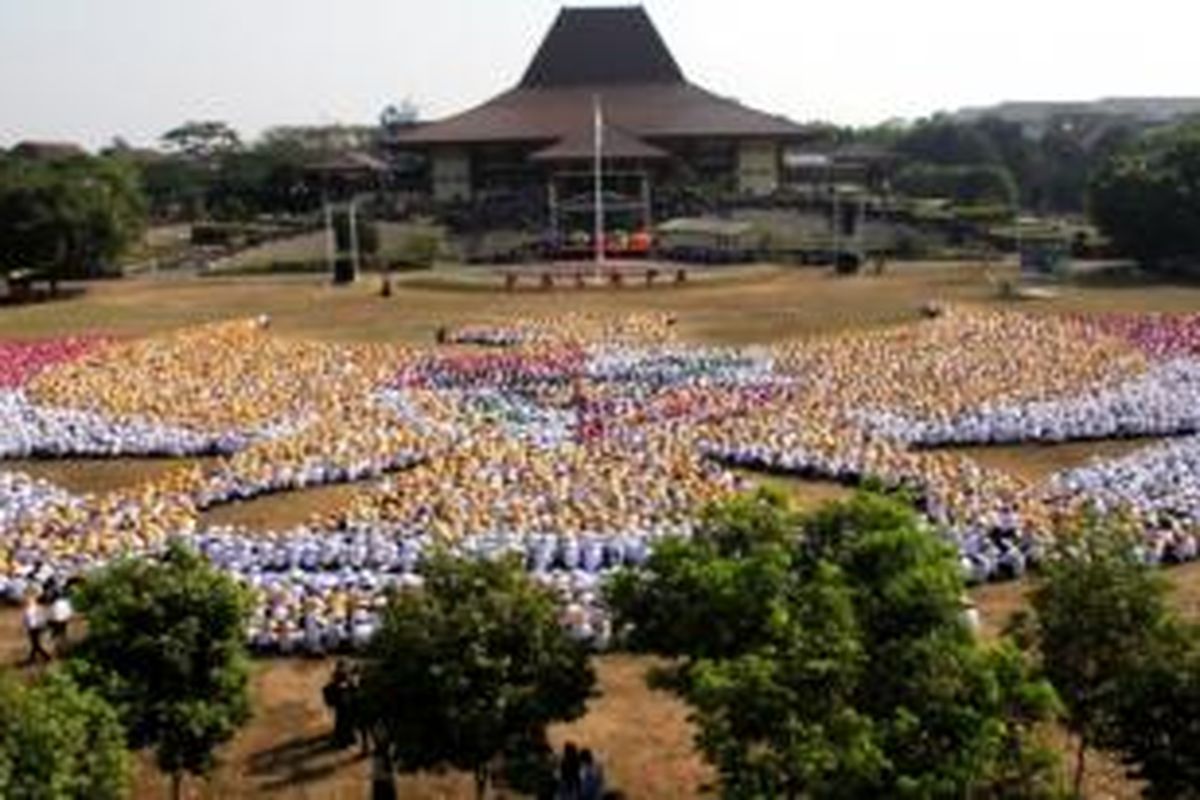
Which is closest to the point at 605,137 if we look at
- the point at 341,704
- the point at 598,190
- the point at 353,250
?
the point at 598,190

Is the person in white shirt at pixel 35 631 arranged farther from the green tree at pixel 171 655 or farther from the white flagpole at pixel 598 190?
the white flagpole at pixel 598 190

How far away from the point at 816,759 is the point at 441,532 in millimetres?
14887

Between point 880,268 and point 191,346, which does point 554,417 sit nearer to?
point 191,346

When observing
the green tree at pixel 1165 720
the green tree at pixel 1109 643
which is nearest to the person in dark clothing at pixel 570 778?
the green tree at pixel 1109 643

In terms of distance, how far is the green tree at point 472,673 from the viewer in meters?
17.4

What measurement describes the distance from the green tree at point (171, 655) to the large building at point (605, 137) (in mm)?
69132

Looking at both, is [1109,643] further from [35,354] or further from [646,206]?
[646,206]

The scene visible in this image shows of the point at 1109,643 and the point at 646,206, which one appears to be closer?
the point at 1109,643

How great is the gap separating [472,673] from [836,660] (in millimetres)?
3741

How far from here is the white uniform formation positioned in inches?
1107

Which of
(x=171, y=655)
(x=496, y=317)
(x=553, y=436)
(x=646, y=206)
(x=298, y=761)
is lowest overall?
(x=298, y=761)

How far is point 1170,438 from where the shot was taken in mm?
38281

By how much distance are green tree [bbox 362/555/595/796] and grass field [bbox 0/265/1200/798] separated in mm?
2599

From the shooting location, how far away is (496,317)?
60281 mm
